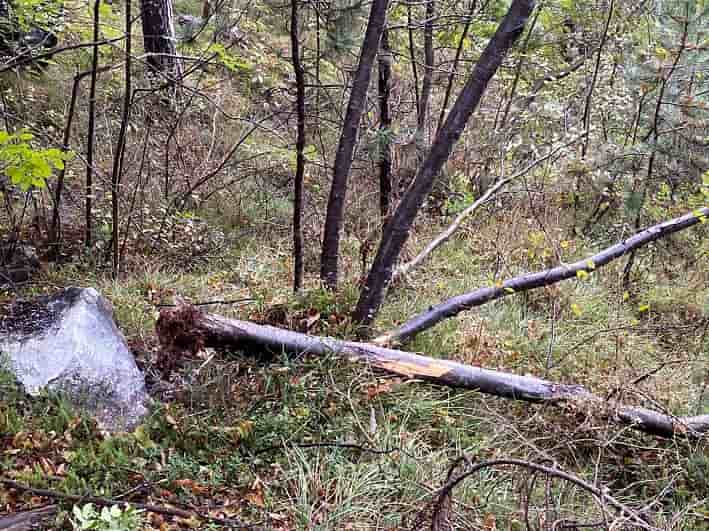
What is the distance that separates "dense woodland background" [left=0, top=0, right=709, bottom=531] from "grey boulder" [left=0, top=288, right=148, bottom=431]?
137 millimetres

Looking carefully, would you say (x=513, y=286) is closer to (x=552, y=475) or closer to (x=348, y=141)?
(x=348, y=141)

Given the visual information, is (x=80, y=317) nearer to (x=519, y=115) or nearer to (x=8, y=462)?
(x=8, y=462)

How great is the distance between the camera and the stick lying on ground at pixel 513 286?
3.95m

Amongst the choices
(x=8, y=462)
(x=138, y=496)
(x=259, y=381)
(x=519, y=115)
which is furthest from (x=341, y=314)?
(x=519, y=115)

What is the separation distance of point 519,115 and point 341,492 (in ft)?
19.7

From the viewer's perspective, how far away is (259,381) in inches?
131

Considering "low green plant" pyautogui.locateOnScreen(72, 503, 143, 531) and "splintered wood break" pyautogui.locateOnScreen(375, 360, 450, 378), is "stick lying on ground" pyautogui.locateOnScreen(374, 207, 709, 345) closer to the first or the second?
"splintered wood break" pyautogui.locateOnScreen(375, 360, 450, 378)

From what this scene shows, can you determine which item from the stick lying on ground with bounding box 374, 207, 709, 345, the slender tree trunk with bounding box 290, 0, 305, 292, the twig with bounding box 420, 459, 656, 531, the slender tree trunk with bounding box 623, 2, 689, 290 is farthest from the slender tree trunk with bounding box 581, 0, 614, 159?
the twig with bounding box 420, 459, 656, 531

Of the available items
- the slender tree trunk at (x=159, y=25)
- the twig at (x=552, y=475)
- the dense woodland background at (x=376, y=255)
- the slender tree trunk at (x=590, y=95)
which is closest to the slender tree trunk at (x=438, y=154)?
the dense woodland background at (x=376, y=255)

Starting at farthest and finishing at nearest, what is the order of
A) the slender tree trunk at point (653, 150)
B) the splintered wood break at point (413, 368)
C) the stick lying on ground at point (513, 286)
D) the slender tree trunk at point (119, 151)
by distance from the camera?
the slender tree trunk at point (653, 150)
the slender tree trunk at point (119, 151)
the stick lying on ground at point (513, 286)
the splintered wood break at point (413, 368)

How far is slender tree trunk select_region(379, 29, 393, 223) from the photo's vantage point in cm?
496

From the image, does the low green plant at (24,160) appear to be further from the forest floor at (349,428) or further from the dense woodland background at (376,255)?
the forest floor at (349,428)

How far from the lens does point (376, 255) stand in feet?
13.0

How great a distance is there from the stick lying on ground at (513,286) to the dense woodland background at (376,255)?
0.03 meters
